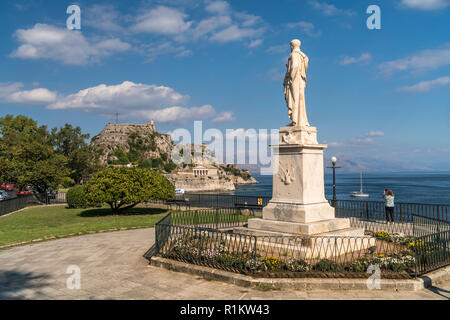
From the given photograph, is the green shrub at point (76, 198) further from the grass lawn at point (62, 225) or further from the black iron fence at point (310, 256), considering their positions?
the black iron fence at point (310, 256)

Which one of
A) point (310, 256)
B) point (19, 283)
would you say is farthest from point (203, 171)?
point (19, 283)

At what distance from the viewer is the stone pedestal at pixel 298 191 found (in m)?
8.88

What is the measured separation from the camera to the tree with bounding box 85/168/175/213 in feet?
64.3

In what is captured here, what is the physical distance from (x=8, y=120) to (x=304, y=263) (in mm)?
60647

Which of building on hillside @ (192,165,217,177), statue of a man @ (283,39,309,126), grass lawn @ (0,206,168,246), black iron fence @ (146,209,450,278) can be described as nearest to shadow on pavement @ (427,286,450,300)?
black iron fence @ (146,209,450,278)

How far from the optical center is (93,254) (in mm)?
9711

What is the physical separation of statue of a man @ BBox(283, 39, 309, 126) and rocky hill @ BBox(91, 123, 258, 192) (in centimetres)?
10030

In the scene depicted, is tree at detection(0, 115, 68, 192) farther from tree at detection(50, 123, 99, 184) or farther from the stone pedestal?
the stone pedestal

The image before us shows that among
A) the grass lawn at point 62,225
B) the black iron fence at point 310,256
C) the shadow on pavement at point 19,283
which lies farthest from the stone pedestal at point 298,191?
the grass lawn at point 62,225

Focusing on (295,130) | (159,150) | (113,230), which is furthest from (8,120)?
(159,150)

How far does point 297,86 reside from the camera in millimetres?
9711

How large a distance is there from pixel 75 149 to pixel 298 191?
171 ft
